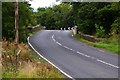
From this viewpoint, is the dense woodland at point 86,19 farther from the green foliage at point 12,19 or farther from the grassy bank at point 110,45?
the grassy bank at point 110,45

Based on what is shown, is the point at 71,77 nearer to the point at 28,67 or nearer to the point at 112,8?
the point at 28,67

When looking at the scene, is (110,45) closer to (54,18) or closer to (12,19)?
(12,19)

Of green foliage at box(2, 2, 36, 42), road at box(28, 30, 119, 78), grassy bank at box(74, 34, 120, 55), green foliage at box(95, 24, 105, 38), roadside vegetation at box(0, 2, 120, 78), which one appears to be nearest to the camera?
roadside vegetation at box(0, 2, 120, 78)

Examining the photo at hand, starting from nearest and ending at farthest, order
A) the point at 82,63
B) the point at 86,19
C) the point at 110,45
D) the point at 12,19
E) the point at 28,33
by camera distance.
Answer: the point at 82,63 < the point at 110,45 < the point at 12,19 < the point at 28,33 < the point at 86,19

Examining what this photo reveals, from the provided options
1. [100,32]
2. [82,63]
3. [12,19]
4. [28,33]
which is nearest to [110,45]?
[12,19]

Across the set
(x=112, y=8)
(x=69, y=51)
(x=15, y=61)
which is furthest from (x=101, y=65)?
(x=112, y=8)

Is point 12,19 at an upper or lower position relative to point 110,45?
upper

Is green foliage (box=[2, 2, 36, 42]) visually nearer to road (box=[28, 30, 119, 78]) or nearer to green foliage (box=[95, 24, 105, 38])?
road (box=[28, 30, 119, 78])

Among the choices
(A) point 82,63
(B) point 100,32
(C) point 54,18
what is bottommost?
(A) point 82,63

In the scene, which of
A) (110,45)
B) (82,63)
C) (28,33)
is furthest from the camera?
(28,33)

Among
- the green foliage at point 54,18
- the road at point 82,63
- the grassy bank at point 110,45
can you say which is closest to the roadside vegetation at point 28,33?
the grassy bank at point 110,45

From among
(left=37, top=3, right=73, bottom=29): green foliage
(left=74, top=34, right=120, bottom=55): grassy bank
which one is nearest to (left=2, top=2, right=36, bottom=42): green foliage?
(left=74, top=34, right=120, bottom=55): grassy bank

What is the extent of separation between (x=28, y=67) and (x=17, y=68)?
0.53 meters

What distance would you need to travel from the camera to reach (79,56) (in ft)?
93.1
